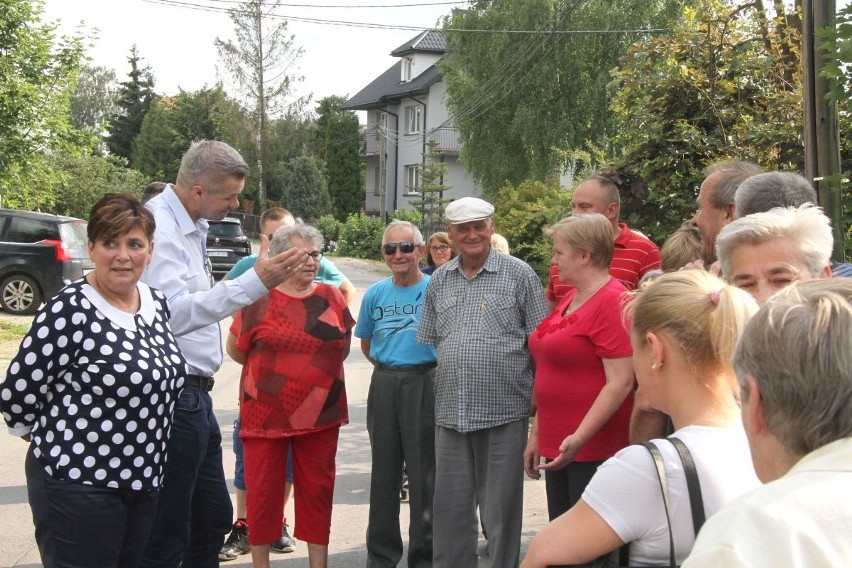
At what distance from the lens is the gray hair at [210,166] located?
4.36m

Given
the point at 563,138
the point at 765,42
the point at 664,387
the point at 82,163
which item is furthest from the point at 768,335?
the point at 82,163

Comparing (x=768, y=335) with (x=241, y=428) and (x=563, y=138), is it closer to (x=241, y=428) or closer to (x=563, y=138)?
(x=241, y=428)

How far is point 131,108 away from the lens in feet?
253

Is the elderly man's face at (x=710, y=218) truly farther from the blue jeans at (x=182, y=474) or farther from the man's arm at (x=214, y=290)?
the blue jeans at (x=182, y=474)

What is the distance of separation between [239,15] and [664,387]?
5534cm

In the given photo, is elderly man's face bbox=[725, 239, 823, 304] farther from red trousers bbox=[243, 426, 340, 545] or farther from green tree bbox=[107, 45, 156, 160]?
green tree bbox=[107, 45, 156, 160]

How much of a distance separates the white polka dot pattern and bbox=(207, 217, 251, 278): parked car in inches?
887

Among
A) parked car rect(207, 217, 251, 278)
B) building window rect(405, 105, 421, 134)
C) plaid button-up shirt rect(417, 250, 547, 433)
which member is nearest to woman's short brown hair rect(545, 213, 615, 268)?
plaid button-up shirt rect(417, 250, 547, 433)

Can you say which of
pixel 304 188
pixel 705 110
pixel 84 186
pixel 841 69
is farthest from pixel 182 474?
pixel 304 188

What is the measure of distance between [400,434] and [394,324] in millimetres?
655

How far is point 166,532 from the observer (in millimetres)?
4246

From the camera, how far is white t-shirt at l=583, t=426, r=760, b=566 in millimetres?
2221

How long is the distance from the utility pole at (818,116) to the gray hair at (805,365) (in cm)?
454

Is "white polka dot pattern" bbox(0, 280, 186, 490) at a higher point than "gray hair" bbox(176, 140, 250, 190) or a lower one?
lower
